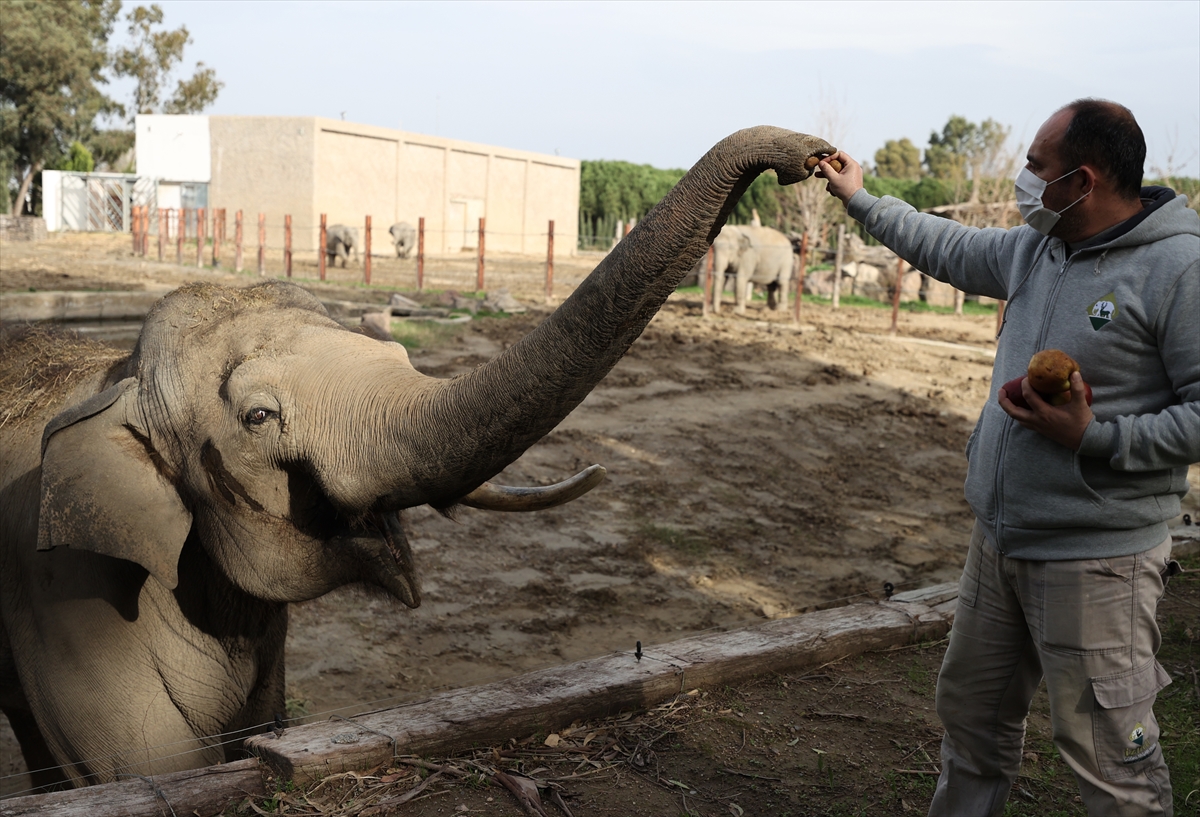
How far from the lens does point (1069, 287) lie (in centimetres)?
243

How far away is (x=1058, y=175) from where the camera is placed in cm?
237

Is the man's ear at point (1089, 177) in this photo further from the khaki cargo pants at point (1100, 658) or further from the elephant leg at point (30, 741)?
the elephant leg at point (30, 741)

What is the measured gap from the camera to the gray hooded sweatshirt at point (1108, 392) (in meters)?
2.24

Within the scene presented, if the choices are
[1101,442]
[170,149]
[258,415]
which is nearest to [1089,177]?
[1101,442]

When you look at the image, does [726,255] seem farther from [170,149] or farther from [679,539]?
[170,149]

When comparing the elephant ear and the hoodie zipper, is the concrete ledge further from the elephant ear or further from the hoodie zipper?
the hoodie zipper

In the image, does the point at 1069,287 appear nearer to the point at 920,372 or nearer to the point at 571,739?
the point at 571,739

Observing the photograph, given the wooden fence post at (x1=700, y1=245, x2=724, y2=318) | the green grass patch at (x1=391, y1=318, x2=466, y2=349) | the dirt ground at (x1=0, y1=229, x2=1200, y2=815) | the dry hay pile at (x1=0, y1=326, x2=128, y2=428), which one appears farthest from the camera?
the wooden fence post at (x1=700, y1=245, x2=724, y2=318)

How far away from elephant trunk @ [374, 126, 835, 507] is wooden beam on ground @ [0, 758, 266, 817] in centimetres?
98

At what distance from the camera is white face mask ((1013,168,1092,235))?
239 cm

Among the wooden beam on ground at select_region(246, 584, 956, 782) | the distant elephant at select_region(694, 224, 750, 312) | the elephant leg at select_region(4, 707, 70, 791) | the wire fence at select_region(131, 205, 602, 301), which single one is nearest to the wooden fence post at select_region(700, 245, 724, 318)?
the distant elephant at select_region(694, 224, 750, 312)

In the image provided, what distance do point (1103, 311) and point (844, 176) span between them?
2.70 feet

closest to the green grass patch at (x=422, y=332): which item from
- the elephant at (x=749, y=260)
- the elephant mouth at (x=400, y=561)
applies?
the elephant at (x=749, y=260)

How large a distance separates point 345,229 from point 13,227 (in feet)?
37.5
